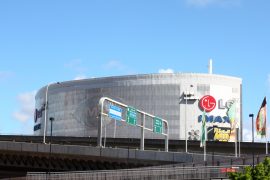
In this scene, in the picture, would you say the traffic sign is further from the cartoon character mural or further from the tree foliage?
the cartoon character mural

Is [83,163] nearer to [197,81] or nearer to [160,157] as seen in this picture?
[160,157]

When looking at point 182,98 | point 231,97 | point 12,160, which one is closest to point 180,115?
point 182,98

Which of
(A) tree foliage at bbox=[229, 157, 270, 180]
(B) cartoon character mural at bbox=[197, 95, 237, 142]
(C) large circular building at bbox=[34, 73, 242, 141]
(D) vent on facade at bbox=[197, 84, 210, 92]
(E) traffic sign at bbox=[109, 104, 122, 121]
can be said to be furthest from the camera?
(D) vent on facade at bbox=[197, 84, 210, 92]

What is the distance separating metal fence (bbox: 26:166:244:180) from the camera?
5681 cm

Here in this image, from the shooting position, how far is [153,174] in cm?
5916

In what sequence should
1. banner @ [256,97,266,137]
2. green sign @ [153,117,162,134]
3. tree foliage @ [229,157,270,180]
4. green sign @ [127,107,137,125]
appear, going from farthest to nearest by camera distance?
green sign @ [153,117,162,134]
green sign @ [127,107,137,125]
banner @ [256,97,266,137]
tree foliage @ [229,157,270,180]

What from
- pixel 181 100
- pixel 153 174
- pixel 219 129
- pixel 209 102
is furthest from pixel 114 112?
pixel 181 100

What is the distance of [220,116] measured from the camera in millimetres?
182250

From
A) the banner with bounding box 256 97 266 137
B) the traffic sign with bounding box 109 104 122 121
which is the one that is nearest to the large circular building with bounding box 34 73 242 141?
the banner with bounding box 256 97 266 137

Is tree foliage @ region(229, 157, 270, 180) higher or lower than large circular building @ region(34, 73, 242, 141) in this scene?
lower

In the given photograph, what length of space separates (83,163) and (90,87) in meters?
112

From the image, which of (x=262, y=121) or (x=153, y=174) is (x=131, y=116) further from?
(x=153, y=174)

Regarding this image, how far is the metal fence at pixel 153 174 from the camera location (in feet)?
186

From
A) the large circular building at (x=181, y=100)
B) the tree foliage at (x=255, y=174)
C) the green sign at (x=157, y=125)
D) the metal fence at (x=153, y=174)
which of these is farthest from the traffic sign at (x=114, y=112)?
the large circular building at (x=181, y=100)
